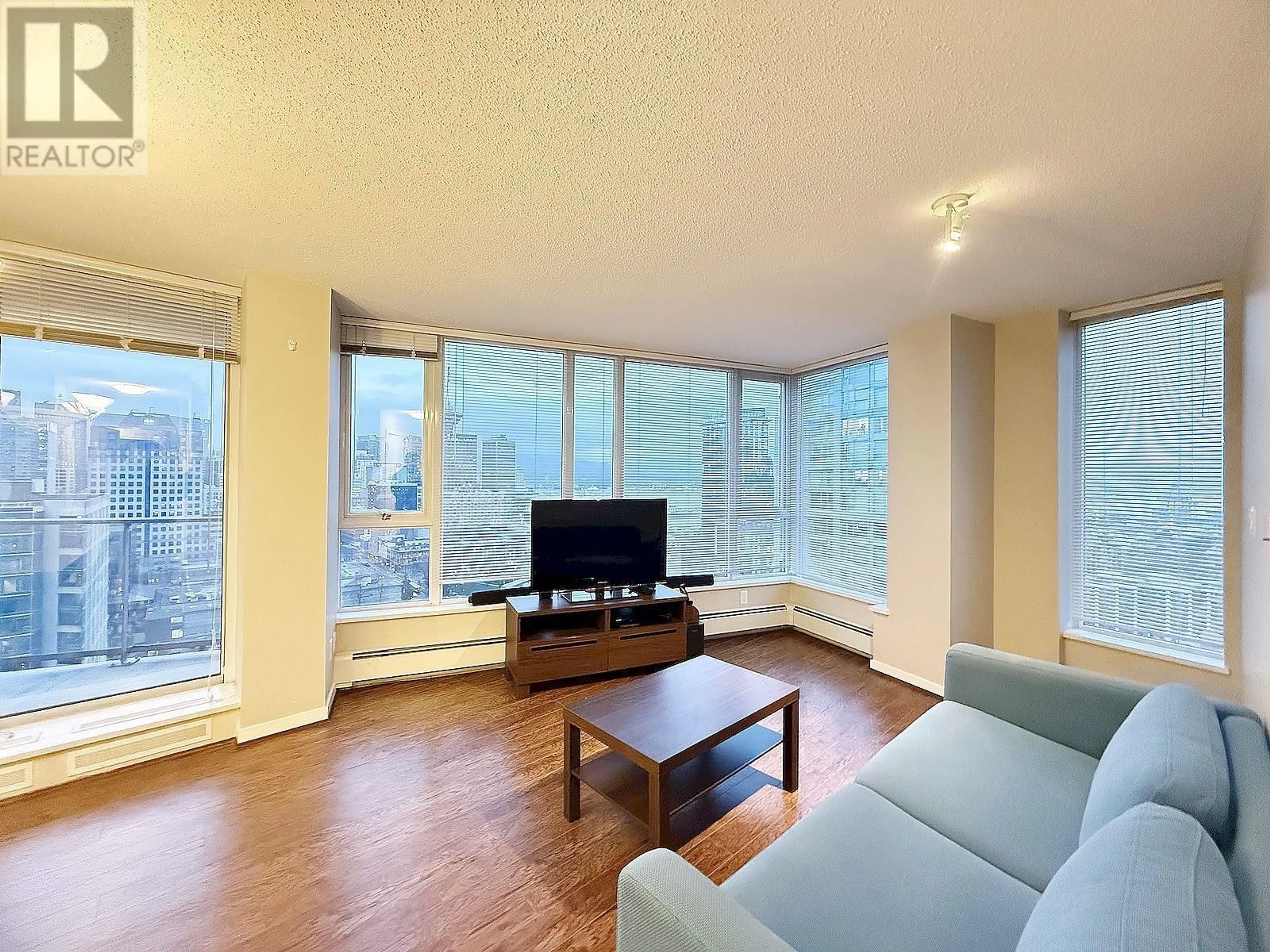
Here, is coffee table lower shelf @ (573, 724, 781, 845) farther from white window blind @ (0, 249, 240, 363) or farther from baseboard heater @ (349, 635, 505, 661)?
white window blind @ (0, 249, 240, 363)

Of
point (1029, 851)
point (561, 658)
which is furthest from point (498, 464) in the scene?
point (1029, 851)

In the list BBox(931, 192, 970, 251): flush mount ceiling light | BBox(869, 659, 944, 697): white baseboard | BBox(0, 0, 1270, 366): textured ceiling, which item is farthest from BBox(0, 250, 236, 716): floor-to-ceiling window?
BBox(869, 659, 944, 697): white baseboard

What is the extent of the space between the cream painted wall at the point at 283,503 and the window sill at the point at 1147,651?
4599 mm

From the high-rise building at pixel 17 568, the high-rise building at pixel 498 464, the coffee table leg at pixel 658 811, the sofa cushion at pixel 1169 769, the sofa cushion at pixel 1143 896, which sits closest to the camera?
the sofa cushion at pixel 1143 896

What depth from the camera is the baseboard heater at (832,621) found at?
4168 millimetres

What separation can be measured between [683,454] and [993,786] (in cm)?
336

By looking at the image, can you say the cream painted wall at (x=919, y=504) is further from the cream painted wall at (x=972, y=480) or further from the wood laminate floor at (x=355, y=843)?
the wood laminate floor at (x=355, y=843)

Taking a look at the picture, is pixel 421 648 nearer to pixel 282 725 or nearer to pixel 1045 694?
pixel 282 725

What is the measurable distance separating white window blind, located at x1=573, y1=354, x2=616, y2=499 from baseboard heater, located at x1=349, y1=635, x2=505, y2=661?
1298 mm

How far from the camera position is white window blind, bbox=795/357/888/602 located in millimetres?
4207

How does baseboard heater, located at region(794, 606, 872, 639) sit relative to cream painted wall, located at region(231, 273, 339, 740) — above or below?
below

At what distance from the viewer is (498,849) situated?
6.38ft

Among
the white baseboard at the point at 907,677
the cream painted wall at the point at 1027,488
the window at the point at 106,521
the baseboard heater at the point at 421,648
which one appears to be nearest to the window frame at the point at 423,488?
the baseboard heater at the point at 421,648

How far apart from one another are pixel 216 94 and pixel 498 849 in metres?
2.67
